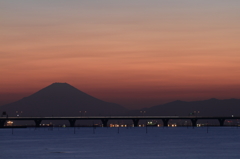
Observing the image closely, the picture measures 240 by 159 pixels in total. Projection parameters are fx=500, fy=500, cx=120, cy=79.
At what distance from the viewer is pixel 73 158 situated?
323ft

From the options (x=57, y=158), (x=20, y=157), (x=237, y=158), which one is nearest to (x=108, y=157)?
(x=57, y=158)

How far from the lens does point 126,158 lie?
9831 cm

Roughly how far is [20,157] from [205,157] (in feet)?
124

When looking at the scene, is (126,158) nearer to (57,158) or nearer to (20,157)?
(57,158)

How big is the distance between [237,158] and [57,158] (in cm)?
3511

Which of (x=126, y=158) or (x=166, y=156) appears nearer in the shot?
(x=126, y=158)

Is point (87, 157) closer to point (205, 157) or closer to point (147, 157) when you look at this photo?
point (147, 157)

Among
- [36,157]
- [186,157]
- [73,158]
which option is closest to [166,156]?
[186,157]

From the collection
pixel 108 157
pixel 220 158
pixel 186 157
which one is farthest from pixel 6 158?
pixel 220 158

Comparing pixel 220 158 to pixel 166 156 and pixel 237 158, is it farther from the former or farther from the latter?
pixel 166 156

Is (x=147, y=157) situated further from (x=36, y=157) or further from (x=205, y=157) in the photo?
(x=36, y=157)

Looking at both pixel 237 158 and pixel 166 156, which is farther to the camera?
pixel 166 156

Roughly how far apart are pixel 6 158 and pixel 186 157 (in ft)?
118

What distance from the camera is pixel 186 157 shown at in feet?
329
